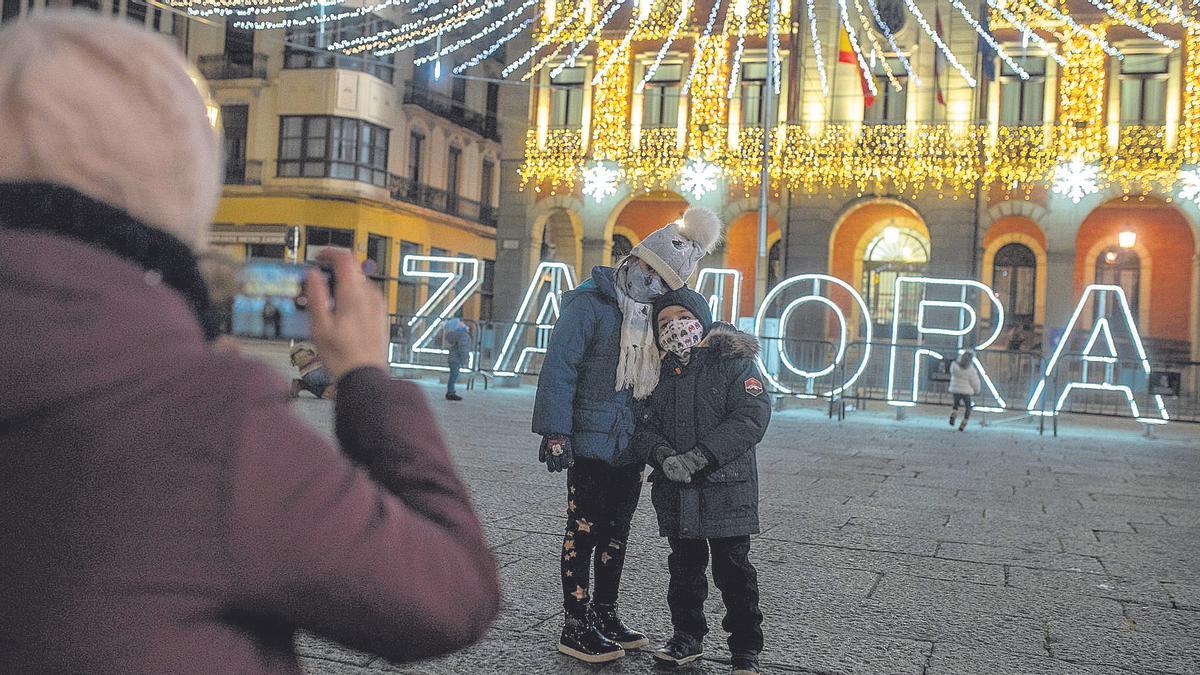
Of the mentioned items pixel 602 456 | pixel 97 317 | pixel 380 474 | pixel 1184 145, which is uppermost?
pixel 1184 145

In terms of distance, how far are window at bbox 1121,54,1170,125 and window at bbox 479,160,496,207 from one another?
26241 millimetres

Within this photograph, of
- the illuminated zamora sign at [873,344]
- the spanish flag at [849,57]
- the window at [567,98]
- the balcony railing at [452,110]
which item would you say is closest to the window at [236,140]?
the balcony railing at [452,110]

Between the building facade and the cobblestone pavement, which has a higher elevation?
the building facade

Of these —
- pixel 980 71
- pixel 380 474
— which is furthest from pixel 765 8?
pixel 380 474

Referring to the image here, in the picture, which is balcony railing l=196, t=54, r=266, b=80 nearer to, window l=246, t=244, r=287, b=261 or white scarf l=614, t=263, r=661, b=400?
window l=246, t=244, r=287, b=261

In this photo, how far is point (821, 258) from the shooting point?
25.3 m

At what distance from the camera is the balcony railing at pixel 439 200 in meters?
39.7

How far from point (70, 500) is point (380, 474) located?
317 millimetres

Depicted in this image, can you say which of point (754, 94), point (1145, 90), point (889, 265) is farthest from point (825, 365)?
point (1145, 90)

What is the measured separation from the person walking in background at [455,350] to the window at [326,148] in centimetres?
1908

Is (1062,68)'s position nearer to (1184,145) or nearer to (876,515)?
(1184,145)

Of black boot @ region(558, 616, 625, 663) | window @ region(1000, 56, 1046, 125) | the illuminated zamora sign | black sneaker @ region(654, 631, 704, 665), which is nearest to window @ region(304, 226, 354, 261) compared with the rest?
the illuminated zamora sign

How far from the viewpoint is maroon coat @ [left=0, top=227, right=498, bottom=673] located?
114cm

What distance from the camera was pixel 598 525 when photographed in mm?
4629
